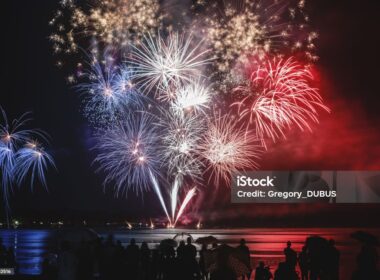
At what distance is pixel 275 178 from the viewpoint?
3984 cm

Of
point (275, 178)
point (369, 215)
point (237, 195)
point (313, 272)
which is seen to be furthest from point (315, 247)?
point (369, 215)

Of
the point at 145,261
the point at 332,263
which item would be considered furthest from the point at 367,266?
the point at 145,261

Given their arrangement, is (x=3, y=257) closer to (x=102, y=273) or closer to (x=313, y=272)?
(x=102, y=273)

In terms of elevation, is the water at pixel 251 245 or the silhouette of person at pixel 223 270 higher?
the water at pixel 251 245

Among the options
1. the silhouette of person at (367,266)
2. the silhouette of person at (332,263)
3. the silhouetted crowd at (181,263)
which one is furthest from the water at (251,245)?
the silhouette of person at (367,266)

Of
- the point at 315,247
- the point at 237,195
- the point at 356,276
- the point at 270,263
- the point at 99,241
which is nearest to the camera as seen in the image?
the point at 356,276

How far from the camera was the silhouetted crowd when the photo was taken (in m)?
Answer: 10.0

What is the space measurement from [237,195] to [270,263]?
1444 cm

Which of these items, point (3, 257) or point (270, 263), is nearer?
point (3, 257)

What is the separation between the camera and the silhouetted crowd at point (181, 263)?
32.8ft

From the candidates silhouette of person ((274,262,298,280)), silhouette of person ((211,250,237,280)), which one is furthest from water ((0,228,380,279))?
silhouette of person ((211,250,237,280))

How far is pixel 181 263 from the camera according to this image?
12.9 m

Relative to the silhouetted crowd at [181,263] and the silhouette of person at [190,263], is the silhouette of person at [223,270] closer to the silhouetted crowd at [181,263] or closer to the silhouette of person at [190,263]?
the silhouetted crowd at [181,263]

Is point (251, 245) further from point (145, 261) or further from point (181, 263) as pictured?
point (181, 263)
